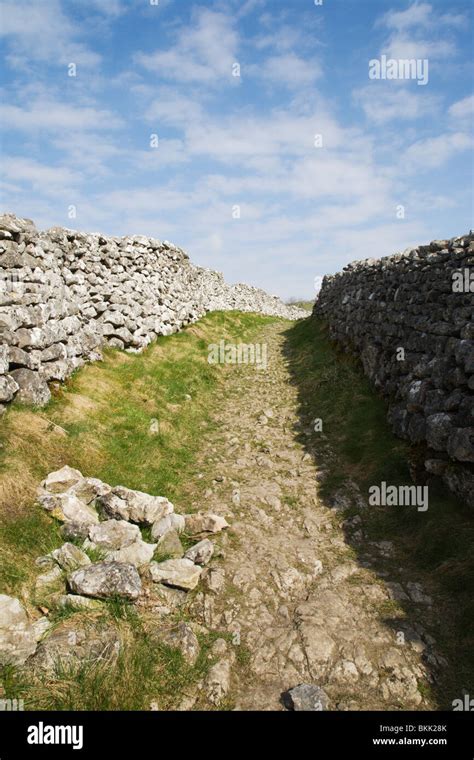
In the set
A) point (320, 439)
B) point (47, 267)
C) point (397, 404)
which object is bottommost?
point (320, 439)

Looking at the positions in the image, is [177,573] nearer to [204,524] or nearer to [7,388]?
[204,524]

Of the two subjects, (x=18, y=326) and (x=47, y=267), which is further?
(x=47, y=267)

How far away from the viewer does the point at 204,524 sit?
305 inches

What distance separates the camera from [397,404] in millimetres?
10922

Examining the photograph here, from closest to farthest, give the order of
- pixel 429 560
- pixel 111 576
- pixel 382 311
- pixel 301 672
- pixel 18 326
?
1. pixel 301 672
2. pixel 111 576
3. pixel 429 560
4. pixel 18 326
5. pixel 382 311

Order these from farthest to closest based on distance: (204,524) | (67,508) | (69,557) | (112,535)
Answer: (204,524) → (67,508) → (112,535) → (69,557)

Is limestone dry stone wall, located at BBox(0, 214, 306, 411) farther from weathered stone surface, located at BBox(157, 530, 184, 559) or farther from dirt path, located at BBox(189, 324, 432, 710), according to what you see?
dirt path, located at BBox(189, 324, 432, 710)

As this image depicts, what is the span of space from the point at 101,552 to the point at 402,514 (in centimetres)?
539

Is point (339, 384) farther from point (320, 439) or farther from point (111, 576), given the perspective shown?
point (111, 576)

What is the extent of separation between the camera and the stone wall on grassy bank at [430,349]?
784cm

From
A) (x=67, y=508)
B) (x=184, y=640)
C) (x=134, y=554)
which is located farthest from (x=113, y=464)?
(x=184, y=640)

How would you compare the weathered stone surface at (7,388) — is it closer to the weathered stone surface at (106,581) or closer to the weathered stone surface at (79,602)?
the weathered stone surface at (106,581)

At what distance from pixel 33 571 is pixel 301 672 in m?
3.77

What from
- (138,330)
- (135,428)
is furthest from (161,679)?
(138,330)
